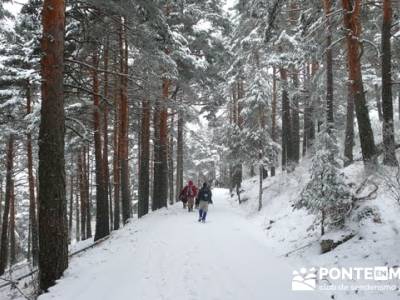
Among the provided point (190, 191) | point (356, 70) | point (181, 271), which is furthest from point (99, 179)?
point (356, 70)

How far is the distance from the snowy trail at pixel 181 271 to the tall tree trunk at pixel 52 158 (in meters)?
0.52

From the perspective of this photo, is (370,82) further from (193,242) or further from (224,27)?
(193,242)

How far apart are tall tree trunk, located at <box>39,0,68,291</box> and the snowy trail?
1.72 ft

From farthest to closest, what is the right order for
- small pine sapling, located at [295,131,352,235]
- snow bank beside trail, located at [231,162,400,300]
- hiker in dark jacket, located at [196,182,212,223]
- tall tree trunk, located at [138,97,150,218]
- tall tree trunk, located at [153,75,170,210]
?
1. tall tree trunk, located at [153,75,170,210]
2. tall tree trunk, located at [138,97,150,218]
3. hiker in dark jacket, located at [196,182,212,223]
4. small pine sapling, located at [295,131,352,235]
5. snow bank beside trail, located at [231,162,400,300]

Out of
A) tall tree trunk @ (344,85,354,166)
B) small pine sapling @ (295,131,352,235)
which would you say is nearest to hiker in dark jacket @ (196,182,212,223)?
tall tree trunk @ (344,85,354,166)

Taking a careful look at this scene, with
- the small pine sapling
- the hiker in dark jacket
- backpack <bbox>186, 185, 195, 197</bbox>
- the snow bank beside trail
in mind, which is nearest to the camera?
the snow bank beside trail

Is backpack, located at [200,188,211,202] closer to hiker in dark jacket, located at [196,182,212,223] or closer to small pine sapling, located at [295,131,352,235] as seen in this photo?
hiker in dark jacket, located at [196,182,212,223]

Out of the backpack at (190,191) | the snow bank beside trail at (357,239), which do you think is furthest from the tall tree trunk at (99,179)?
the snow bank beside trail at (357,239)

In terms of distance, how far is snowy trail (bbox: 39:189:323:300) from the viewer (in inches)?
253

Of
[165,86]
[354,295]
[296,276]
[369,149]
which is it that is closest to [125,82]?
[165,86]

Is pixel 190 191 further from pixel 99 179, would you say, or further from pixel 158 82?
pixel 158 82

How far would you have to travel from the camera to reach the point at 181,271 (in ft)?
25.0

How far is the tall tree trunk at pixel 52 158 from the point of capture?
724cm

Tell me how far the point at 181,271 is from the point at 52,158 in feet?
11.3
